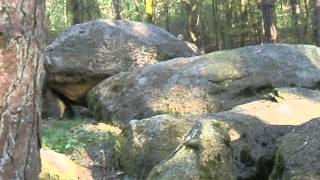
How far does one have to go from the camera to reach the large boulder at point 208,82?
10367 mm

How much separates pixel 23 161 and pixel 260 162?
3877 millimetres

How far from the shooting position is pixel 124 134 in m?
7.71

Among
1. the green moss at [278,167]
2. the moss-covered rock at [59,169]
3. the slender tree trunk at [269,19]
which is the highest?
the slender tree trunk at [269,19]

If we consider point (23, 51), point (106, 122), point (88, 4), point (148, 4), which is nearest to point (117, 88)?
point (106, 122)

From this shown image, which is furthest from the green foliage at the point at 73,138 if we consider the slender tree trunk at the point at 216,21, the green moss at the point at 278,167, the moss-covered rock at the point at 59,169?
the slender tree trunk at the point at 216,21

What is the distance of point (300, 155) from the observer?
179 inches

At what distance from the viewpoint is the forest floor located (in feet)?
25.9

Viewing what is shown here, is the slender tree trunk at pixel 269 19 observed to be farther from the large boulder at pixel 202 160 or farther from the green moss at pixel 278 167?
the green moss at pixel 278 167

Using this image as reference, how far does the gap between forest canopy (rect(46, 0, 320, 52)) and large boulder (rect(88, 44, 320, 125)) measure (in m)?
9.36

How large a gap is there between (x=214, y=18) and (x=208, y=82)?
2102 cm

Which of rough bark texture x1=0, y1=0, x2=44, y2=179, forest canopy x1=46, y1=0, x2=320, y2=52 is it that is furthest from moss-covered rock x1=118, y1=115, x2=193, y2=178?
forest canopy x1=46, y1=0, x2=320, y2=52

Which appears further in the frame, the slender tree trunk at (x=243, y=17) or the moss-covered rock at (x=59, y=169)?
the slender tree trunk at (x=243, y=17)

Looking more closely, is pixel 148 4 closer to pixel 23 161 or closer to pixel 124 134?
pixel 124 134

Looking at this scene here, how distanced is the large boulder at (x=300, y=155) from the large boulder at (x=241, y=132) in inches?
39.4
